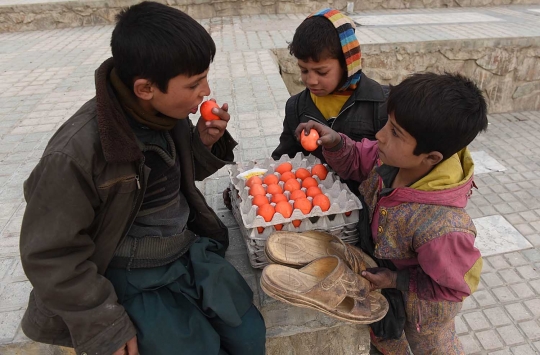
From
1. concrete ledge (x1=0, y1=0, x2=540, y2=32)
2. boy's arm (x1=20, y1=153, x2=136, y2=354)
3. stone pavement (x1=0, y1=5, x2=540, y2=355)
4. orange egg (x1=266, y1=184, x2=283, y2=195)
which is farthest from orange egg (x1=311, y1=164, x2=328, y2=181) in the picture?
concrete ledge (x1=0, y1=0, x2=540, y2=32)

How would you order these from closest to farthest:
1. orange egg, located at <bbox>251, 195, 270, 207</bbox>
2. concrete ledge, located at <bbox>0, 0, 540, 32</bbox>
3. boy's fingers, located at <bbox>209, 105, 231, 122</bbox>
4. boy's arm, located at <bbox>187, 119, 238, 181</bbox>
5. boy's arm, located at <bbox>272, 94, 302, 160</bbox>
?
1. boy's fingers, located at <bbox>209, 105, 231, 122</bbox>
2. boy's arm, located at <bbox>187, 119, 238, 181</bbox>
3. orange egg, located at <bbox>251, 195, 270, 207</bbox>
4. boy's arm, located at <bbox>272, 94, 302, 160</bbox>
5. concrete ledge, located at <bbox>0, 0, 540, 32</bbox>

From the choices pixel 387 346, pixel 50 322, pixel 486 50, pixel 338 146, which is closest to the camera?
pixel 50 322

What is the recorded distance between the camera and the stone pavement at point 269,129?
8.54 feet

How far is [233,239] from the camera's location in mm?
2303

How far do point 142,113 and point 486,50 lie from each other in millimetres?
6128

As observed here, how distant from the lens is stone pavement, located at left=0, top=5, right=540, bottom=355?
2.60 meters

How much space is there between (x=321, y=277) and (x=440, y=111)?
0.84 m

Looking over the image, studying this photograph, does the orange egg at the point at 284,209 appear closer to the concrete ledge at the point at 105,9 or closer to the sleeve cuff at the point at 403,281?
the sleeve cuff at the point at 403,281

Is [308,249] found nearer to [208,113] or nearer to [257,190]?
[257,190]

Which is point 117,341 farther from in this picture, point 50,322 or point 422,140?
point 422,140

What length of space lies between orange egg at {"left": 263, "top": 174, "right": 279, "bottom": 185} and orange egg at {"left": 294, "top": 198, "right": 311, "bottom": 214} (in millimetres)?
256

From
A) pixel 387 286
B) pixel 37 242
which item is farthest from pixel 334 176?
pixel 37 242

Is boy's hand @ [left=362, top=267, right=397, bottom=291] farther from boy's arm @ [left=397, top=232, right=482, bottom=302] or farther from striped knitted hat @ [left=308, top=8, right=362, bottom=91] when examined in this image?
striped knitted hat @ [left=308, top=8, right=362, bottom=91]

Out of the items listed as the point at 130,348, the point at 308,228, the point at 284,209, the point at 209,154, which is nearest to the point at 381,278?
the point at 308,228
